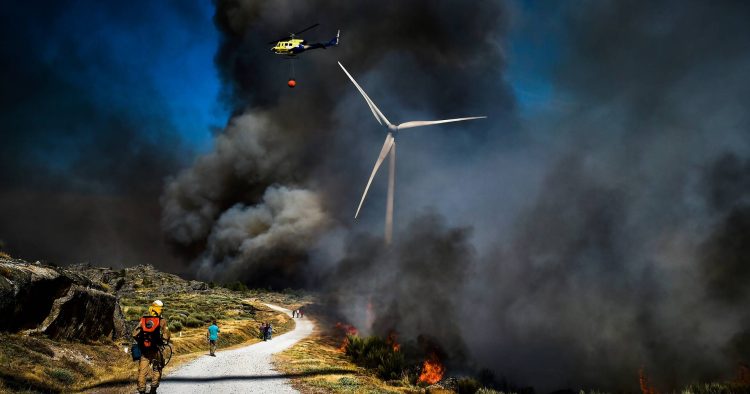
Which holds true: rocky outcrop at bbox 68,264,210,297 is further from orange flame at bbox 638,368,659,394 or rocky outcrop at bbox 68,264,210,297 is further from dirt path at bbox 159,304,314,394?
orange flame at bbox 638,368,659,394

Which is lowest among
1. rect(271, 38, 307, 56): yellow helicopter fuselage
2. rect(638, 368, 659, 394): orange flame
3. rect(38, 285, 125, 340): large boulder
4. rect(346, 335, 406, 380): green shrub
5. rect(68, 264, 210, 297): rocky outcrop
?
rect(638, 368, 659, 394): orange flame

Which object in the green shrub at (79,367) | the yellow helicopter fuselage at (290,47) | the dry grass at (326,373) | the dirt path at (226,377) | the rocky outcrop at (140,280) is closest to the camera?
the dirt path at (226,377)

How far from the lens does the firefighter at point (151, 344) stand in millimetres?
10359

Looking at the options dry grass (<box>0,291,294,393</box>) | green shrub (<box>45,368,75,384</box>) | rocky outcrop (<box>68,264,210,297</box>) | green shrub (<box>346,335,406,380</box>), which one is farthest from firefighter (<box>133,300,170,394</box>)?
rocky outcrop (<box>68,264,210,297</box>)

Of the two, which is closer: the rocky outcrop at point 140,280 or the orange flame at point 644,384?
the orange flame at point 644,384

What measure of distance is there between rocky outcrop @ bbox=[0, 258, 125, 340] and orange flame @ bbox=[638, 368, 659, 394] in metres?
44.4

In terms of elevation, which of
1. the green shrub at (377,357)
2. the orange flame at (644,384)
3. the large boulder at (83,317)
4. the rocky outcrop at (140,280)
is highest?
the rocky outcrop at (140,280)

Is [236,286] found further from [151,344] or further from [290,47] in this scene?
[151,344]

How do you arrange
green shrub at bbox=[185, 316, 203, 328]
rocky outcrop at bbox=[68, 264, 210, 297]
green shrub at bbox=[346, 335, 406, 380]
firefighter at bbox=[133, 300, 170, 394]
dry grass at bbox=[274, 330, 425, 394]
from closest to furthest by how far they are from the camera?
firefighter at bbox=[133, 300, 170, 394] → dry grass at bbox=[274, 330, 425, 394] → green shrub at bbox=[346, 335, 406, 380] → green shrub at bbox=[185, 316, 203, 328] → rocky outcrop at bbox=[68, 264, 210, 297]

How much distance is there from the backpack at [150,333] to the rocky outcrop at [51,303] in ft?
23.9

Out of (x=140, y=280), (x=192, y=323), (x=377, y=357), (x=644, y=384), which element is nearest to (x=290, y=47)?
(x=192, y=323)

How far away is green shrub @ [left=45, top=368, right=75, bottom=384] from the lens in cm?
1259

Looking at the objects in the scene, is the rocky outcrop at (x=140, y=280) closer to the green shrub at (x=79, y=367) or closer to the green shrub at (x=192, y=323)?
the green shrub at (x=192, y=323)

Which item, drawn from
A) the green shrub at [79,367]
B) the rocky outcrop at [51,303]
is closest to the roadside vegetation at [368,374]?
the green shrub at [79,367]
